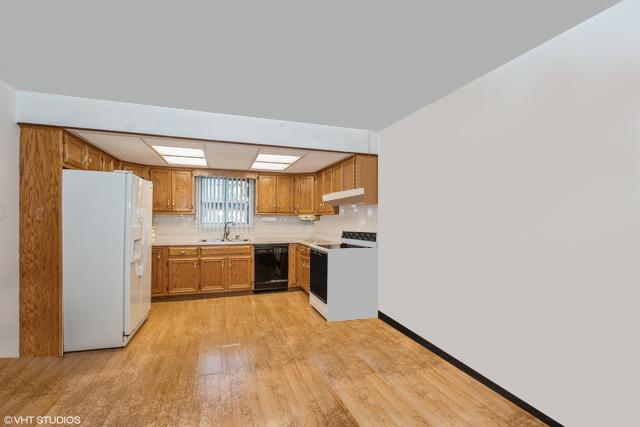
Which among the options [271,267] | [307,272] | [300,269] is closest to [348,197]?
[307,272]

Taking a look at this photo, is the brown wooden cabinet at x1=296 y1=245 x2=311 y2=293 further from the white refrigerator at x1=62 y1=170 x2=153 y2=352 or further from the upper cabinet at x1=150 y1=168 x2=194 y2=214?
the white refrigerator at x1=62 y1=170 x2=153 y2=352

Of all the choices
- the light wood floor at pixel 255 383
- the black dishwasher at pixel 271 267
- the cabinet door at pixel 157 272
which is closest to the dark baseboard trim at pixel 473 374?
the light wood floor at pixel 255 383

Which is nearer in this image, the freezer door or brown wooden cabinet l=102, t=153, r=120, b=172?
the freezer door

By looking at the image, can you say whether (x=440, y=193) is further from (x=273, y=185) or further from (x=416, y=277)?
(x=273, y=185)

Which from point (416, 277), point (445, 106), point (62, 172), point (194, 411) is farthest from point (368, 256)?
point (62, 172)

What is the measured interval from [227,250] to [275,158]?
175cm

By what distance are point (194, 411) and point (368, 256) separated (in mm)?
2663

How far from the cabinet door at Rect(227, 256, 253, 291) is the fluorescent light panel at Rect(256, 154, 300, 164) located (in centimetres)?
167

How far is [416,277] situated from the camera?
3.30 meters

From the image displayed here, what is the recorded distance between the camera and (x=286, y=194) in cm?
547

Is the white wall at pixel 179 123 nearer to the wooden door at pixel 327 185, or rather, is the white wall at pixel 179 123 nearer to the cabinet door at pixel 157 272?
the wooden door at pixel 327 185

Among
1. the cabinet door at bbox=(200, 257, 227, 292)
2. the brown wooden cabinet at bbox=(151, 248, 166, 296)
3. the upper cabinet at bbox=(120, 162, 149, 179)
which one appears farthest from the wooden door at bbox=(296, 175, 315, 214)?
the upper cabinet at bbox=(120, 162, 149, 179)

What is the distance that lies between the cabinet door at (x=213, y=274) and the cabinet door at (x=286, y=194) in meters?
1.46

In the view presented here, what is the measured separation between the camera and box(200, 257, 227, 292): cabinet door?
4.59m
